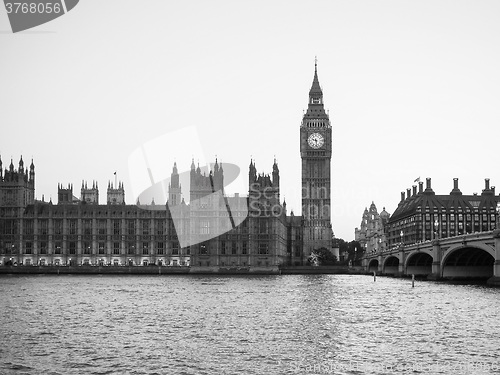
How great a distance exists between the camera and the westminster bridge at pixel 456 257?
308 feet

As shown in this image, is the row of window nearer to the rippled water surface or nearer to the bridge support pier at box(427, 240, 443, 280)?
the bridge support pier at box(427, 240, 443, 280)

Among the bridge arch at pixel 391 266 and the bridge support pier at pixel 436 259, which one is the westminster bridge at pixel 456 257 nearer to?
the bridge support pier at pixel 436 259

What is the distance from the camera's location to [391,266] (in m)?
182

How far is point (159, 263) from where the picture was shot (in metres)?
191

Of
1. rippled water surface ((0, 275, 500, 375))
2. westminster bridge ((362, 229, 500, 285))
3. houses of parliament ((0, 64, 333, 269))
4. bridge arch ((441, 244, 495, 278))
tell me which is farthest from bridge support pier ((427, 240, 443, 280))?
houses of parliament ((0, 64, 333, 269))

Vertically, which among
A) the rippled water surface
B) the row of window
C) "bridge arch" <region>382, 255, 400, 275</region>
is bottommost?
"bridge arch" <region>382, 255, 400, 275</region>

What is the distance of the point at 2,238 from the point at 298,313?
145m

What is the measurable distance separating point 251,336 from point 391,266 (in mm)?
139170

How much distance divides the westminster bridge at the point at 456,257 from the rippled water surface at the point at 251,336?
19484mm

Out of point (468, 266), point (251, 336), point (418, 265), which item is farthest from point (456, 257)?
point (251, 336)

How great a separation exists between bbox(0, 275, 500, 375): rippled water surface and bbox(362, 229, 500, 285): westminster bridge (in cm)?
1948

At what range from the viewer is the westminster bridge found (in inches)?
3698

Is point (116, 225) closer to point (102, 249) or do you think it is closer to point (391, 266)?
point (102, 249)

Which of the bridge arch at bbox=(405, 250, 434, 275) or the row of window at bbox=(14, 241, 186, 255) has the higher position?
the row of window at bbox=(14, 241, 186, 255)
